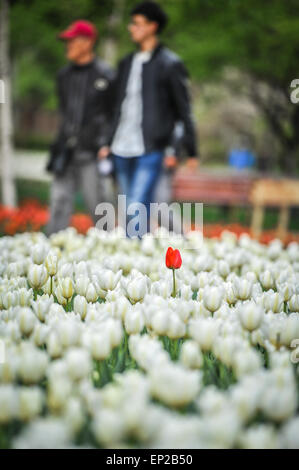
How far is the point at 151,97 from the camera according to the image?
16.1ft

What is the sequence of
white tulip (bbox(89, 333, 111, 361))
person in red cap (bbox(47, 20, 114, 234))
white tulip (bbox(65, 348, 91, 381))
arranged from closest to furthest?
white tulip (bbox(65, 348, 91, 381)), white tulip (bbox(89, 333, 111, 361)), person in red cap (bbox(47, 20, 114, 234))

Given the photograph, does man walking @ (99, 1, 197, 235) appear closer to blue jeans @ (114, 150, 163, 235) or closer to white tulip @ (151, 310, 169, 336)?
blue jeans @ (114, 150, 163, 235)

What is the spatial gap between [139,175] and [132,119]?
561 millimetres

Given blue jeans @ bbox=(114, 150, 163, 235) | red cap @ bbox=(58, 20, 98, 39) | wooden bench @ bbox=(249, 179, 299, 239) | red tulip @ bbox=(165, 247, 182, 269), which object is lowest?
wooden bench @ bbox=(249, 179, 299, 239)

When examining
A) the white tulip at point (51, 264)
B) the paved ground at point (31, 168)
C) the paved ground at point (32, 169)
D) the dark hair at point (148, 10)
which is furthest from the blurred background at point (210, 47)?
the paved ground at point (31, 168)

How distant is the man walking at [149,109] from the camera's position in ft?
15.9

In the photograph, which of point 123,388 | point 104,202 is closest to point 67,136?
point 104,202

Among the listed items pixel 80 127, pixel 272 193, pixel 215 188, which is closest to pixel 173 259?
pixel 80 127

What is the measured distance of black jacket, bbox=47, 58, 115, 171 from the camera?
543 centimetres

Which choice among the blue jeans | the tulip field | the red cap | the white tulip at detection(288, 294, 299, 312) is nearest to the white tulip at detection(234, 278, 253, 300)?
the tulip field

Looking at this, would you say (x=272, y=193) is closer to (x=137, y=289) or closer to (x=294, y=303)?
(x=294, y=303)

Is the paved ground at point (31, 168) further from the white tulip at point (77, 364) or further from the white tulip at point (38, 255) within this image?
the white tulip at point (77, 364)

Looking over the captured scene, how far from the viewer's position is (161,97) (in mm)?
4965
